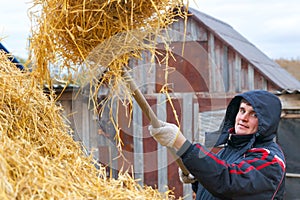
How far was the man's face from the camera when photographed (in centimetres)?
264

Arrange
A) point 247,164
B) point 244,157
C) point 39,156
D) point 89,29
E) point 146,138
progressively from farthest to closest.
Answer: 1. point 146,138
2. point 244,157
3. point 247,164
4. point 89,29
5. point 39,156

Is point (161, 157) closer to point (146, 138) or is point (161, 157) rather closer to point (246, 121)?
point (146, 138)

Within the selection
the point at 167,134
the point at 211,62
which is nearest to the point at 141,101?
the point at 167,134

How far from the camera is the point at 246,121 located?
268cm

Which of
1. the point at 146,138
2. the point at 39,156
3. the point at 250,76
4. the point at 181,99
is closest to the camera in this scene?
the point at 39,156

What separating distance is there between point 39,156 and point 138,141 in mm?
5127

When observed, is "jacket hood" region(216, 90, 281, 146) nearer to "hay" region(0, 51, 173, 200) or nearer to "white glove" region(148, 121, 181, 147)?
"white glove" region(148, 121, 181, 147)

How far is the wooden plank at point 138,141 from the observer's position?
6.58 meters

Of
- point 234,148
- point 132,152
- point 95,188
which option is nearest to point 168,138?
point 234,148

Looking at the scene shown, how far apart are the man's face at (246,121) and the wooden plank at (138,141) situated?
152 inches

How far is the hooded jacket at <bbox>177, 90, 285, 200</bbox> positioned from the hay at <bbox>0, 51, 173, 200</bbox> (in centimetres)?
45

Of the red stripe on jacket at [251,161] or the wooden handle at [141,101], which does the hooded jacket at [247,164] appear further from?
the wooden handle at [141,101]

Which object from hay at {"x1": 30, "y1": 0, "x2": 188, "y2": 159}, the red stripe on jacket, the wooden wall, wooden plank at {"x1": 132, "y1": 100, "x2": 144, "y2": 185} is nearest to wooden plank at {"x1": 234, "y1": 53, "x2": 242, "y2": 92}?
the wooden wall

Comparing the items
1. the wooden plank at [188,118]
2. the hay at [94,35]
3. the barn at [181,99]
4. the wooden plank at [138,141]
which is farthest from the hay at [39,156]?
the wooden plank at [138,141]
